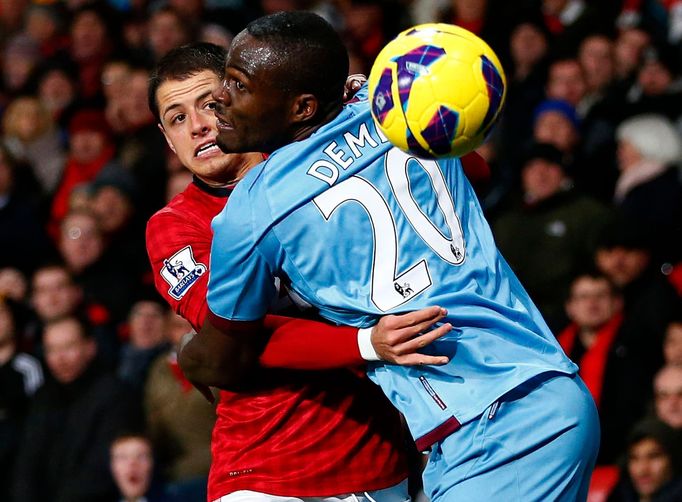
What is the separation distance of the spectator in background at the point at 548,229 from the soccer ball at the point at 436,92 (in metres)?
4.74

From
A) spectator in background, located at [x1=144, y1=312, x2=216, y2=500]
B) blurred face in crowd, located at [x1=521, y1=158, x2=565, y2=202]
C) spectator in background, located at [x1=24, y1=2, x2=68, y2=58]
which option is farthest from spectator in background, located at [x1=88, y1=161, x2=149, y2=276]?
spectator in background, located at [x1=24, y1=2, x2=68, y2=58]

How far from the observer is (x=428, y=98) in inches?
139

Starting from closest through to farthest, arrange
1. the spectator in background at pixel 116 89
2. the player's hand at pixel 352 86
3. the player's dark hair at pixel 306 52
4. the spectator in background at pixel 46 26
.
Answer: the player's dark hair at pixel 306 52
the player's hand at pixel 352 86
the spectator in background at pixel 116 89
the spectator in background at pixel 46 26

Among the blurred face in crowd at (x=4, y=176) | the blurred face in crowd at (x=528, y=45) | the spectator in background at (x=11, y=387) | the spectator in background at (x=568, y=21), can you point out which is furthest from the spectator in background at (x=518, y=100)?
the blurred face in crowd at (x=4, y=176)

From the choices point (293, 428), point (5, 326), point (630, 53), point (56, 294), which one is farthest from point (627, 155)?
point (293, 428)

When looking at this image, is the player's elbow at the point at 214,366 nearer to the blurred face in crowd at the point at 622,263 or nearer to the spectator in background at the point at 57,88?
the blurred face in crowd at the point at 622,263

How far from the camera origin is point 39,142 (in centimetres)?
1193

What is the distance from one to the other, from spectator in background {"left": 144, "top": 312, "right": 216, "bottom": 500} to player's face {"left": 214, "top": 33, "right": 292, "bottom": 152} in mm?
4159

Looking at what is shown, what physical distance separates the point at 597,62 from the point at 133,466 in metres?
4.56

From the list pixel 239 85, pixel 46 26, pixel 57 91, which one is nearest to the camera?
pixel 239 85

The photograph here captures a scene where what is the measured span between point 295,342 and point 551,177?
16.6 feet

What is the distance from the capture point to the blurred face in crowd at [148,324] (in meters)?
9.07

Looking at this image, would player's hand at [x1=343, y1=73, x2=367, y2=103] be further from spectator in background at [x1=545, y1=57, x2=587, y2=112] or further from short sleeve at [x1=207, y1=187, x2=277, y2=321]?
spectator in background at [x1=545, y1=57, x2=587, y2=112]

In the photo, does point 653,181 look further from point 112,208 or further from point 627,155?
point 112,208
